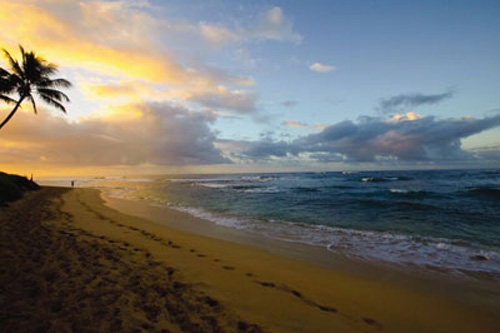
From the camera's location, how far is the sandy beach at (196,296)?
10.3 ft

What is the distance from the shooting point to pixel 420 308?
161 inches

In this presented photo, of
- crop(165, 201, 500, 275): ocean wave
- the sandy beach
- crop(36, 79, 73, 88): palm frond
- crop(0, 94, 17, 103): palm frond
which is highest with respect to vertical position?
crop(36, 79, 73, 88): palm frond

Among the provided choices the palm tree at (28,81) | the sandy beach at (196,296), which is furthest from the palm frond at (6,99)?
the sandy beach at (196,296)

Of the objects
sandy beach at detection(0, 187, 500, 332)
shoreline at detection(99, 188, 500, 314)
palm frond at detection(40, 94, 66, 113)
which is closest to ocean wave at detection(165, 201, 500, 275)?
shoreline at detection(99, 188, 500, 314)

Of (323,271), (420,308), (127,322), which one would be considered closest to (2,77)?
(127,322)

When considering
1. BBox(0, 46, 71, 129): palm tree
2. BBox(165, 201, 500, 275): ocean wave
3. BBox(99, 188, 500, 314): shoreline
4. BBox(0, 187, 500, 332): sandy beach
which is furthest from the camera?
BBox(0, 46, 71, 129): palm tree

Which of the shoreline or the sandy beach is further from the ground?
the sandy beach

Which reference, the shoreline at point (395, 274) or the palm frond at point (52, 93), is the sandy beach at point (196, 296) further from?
the palm frond at point (52, 93)

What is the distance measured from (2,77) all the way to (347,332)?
28800mm

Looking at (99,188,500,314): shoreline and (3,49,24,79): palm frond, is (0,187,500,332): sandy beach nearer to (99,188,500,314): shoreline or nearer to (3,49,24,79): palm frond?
(99,188,500,314): shoreline

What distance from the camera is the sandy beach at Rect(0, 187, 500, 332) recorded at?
3.13 metres

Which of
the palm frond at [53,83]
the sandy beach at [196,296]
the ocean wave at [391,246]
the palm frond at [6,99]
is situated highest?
the palm frond at [53,83]

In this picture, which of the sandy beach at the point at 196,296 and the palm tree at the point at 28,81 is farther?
the palm tree at the point at 28,81

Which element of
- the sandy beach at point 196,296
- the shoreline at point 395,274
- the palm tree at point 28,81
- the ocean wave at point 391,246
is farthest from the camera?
the palm tree at point 28,81
